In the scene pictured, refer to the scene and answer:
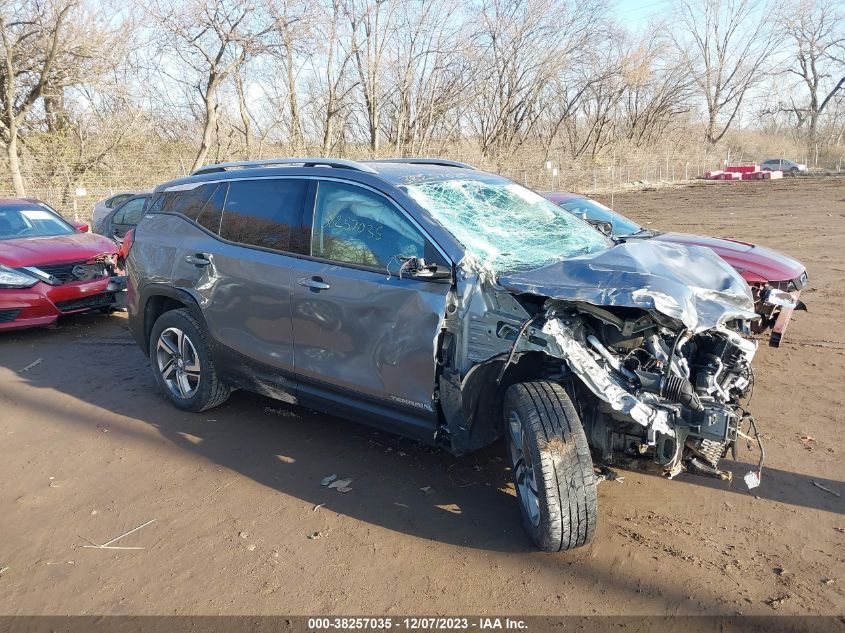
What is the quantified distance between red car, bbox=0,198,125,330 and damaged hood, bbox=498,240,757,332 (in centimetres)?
602

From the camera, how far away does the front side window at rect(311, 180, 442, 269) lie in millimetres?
3756

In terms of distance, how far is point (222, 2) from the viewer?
73.7ft

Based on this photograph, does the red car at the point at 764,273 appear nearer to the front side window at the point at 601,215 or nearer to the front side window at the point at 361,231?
the front side window at the point at 601,215

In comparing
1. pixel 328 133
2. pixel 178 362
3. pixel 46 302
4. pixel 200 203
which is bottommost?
pixel 178 362

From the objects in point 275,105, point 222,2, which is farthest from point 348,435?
point 275,105

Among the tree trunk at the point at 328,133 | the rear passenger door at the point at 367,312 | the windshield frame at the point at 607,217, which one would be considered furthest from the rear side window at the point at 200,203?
the tree trunk at the point at 328,133

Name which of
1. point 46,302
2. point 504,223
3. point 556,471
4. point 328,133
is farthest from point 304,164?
point 328,133

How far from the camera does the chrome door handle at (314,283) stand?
4035mm

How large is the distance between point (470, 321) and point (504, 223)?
0.97 m

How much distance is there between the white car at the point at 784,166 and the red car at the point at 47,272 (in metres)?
46.7

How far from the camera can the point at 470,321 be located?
135 inches

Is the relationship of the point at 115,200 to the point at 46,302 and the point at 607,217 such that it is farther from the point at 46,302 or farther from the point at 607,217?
the point at 607,217

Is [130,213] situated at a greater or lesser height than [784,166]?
lesser

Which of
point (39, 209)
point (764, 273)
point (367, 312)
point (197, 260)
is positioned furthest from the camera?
point (39, 209)
